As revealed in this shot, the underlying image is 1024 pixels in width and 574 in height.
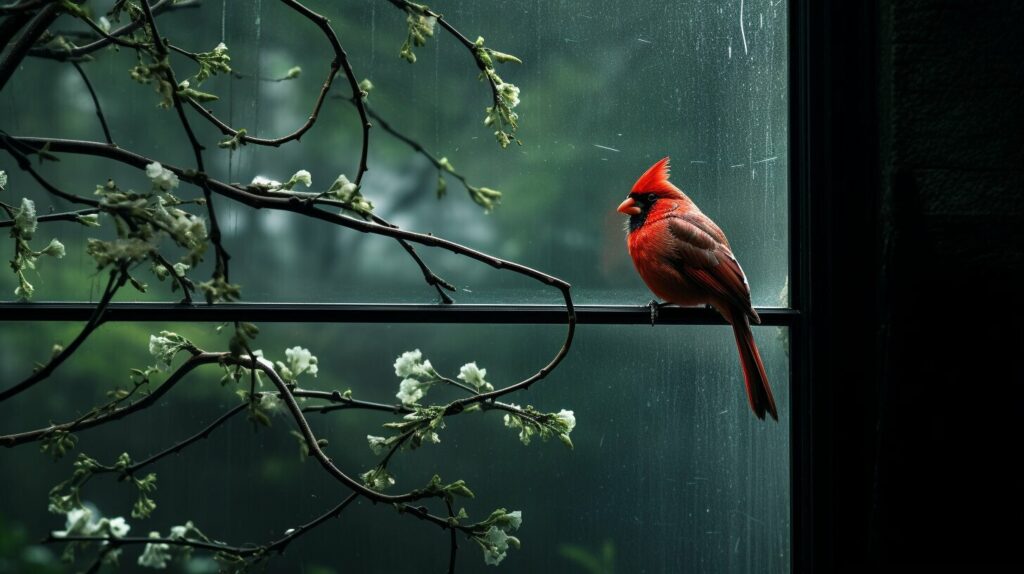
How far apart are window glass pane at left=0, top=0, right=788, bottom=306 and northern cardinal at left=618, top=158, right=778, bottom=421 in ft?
0.17

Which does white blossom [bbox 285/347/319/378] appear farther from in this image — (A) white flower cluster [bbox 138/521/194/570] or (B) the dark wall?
(B) the dark wall

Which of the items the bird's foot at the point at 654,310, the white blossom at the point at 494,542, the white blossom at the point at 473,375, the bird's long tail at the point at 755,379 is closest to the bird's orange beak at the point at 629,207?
the bird's foot at the point at 654,310

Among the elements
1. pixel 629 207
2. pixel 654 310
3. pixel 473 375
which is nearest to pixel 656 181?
pixel 629 207

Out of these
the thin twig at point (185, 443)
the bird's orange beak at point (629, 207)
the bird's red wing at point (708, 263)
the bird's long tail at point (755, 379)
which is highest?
the bird's orange beak at point (629, 207)

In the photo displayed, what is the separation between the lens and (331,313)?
1.19m

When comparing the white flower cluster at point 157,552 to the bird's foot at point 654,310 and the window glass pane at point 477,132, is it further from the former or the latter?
the bird's foot at point 654,310

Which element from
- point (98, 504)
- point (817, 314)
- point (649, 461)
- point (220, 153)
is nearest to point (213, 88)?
point (220, 153)

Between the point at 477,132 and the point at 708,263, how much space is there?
416 mm

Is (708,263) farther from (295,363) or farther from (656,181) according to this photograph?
(295,363)

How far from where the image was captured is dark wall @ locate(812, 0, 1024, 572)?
3.92 ft

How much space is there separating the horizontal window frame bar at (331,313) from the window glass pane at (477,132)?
0.05 meters

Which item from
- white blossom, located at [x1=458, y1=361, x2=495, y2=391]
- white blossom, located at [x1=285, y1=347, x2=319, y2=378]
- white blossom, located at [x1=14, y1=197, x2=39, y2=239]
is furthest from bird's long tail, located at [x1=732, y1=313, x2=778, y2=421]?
white blossom, located at [x1=14, y1=197, x2=39, y2=239]

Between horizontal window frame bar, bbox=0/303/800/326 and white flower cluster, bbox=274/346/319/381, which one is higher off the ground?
horizontal window frame bar, bbox=0/303/800/326

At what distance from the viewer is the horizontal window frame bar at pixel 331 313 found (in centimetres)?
116
